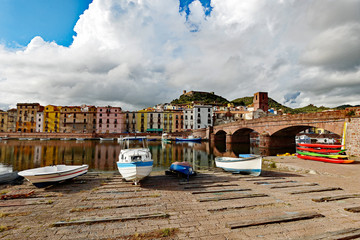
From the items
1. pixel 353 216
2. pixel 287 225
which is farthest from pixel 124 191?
pixel 353 216

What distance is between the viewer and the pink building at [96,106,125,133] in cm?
8894

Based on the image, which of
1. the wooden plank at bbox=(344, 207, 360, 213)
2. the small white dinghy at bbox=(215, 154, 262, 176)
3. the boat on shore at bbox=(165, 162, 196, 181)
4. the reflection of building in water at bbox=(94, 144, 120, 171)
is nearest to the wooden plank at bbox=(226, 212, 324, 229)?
the wooden plank at bbox=(344, 207, 360, 213)

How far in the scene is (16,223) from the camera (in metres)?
5.73

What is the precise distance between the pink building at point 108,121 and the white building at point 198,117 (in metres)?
31.9

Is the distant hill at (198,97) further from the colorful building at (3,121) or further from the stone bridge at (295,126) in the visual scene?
the stone bridge at (295,126)

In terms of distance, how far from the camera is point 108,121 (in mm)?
89312

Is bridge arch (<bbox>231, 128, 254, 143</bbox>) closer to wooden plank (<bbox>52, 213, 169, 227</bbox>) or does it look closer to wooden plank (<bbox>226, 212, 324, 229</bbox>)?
wooden plank (<bbox>226, 212, 324, 229</bbox>)

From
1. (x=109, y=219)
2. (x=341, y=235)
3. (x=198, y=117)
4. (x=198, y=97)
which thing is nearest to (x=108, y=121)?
(x=198, y=117)

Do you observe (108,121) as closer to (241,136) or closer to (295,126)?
(241,136)

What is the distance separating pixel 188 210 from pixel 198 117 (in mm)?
83410

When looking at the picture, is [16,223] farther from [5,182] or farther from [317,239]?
[317,239]

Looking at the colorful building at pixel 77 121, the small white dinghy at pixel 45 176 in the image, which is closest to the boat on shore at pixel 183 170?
the small white dinghy at pixel 45 176

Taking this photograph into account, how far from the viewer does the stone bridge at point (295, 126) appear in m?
18.8

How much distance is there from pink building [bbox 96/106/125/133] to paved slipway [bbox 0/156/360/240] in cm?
8177
